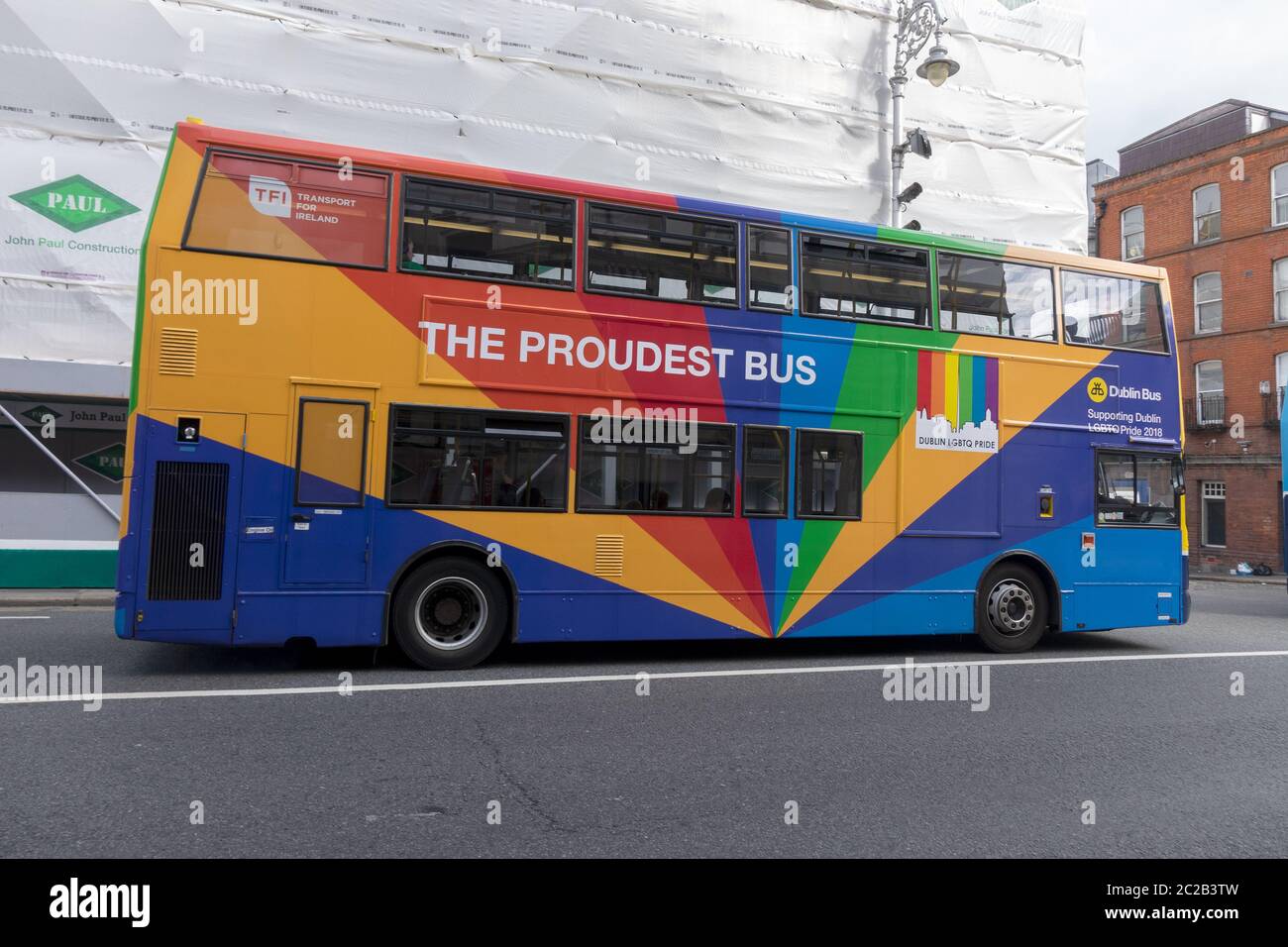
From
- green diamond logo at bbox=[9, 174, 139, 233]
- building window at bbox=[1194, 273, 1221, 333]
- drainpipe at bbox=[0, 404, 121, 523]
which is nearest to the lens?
drainpipe at bbox=[0, 404, 121, 523]

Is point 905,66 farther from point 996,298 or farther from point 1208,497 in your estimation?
point 1208,497

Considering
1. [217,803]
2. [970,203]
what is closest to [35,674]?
[217,803]

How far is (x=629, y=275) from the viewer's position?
8344mm

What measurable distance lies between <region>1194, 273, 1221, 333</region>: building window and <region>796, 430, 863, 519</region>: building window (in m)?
28.8

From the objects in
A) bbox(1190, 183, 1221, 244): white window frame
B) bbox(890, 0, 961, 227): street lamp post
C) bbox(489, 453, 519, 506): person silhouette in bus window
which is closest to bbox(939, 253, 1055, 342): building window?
bbox(489, 453, 519, 506): person silhouette in bus window

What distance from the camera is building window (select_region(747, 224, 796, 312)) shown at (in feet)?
28.7

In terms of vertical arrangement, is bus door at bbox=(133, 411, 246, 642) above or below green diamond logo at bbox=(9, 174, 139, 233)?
below

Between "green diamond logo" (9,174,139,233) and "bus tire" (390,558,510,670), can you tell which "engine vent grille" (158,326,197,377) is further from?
"green diamond logo" (9,174,139,233)

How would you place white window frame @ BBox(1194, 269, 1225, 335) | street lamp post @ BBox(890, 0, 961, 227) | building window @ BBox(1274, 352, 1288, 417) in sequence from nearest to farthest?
1. street lamp post @ BBox(890, 0, 961, 227)
2. building window @ BBox(1274, 352, 1288, 417)
3. white window frame @ BBox(1194, 269, 1225, 335)

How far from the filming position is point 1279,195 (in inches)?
1184

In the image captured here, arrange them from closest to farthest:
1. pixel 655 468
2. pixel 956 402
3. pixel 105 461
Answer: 1. pixel 655 468
2. pixel 956 402
3. pixel 105 461

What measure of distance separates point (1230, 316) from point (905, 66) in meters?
21.0

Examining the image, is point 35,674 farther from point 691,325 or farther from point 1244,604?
point 1244,604

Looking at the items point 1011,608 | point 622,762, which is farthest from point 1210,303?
point 622,762
